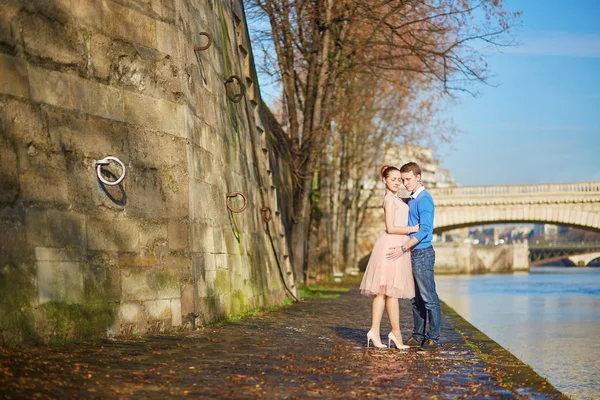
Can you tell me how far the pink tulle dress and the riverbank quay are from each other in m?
0.65

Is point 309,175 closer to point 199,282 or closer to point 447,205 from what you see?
point 199,282

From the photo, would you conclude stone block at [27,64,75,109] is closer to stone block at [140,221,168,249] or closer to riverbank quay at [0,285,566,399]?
stone block at [140,221,168,249]

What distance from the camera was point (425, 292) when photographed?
10438 mm

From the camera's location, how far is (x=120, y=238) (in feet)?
31.5

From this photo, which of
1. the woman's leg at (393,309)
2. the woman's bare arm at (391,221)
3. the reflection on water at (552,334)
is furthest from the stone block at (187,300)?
the reflection on water at (552,334)

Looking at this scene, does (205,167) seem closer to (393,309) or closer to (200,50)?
(200,50)

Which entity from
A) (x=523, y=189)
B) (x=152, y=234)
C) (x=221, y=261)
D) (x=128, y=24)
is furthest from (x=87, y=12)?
(x=523, y=189)

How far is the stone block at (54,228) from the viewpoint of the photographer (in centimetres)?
849

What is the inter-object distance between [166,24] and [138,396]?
215 inches

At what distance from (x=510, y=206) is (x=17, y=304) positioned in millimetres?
61293

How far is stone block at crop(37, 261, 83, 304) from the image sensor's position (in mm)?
8477

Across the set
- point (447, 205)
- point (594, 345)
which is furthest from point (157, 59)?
point (447, 205)

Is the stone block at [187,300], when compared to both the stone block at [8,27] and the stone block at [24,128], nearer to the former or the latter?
the stone block at [24,128]

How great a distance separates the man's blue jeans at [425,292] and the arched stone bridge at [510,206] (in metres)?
54.7
